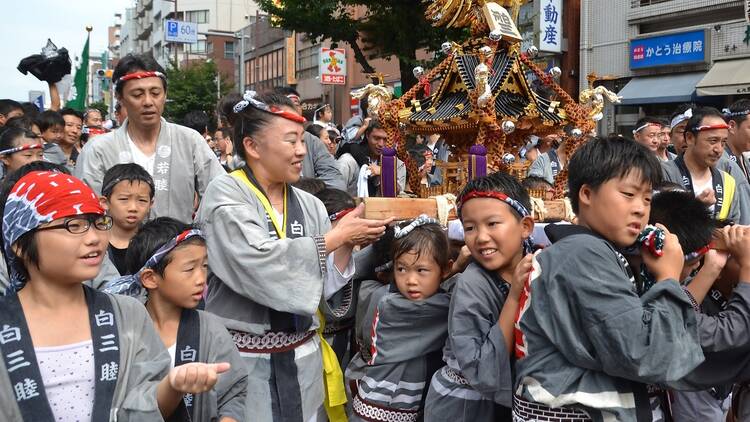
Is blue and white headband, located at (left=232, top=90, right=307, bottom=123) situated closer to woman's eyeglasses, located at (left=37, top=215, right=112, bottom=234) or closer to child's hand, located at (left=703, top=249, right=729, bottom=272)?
woman's eyeglasses, located at (left=37, top=215, right=112, bottom=234)

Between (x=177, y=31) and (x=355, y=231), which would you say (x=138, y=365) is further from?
(x=177, y=31)

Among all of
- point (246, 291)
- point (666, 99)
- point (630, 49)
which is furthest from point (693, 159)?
point (630, 49)

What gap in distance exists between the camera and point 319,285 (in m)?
2.94

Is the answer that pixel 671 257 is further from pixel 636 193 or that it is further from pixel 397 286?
pixel 397 286

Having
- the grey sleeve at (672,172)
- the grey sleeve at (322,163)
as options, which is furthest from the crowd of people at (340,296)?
the grey sleeve at (322,163)

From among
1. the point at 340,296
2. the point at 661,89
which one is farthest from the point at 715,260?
the point at 661,89

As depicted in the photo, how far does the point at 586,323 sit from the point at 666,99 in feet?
51.4

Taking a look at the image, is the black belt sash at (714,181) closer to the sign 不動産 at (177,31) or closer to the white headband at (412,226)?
the white headband at (412,226)

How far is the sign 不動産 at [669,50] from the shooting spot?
1580 centimetres

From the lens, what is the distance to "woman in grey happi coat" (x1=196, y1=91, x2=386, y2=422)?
2.85m

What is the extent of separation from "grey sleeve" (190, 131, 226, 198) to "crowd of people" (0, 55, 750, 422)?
0.41ft

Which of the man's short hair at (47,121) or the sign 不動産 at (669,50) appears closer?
the man's short hair at (47,121)

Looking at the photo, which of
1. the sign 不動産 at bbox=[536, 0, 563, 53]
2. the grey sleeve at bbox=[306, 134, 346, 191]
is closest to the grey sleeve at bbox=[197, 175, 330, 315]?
the grey sleeve at bbox=[306, 134, 346, 191]

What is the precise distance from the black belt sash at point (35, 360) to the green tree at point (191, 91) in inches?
1244
